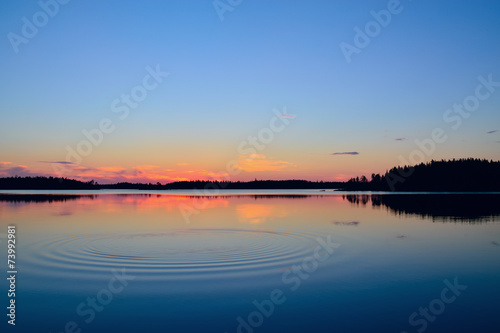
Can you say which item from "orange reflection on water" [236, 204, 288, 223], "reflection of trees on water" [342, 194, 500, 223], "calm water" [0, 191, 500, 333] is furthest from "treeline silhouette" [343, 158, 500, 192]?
"calm water" [0, 191, 500, 333]

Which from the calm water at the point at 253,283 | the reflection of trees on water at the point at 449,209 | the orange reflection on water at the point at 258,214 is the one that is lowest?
the calm water at the point at 253,283

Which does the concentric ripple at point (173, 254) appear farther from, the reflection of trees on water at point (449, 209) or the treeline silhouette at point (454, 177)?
the treeline silhouette at point (454, 177)

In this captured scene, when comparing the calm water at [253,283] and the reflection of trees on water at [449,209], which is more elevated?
the reflection of trees on water at [449,209]

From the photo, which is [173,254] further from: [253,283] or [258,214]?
[258,214]

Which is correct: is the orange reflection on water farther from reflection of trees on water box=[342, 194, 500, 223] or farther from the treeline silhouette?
the treeline silhouette

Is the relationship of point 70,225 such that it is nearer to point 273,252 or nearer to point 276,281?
point 273,252

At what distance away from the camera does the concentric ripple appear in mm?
13234

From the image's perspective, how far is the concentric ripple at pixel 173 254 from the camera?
1323cm

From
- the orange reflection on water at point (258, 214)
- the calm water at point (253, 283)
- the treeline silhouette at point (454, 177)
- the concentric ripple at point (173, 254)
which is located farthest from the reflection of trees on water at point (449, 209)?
the treeline silhouette at point (454, 177)

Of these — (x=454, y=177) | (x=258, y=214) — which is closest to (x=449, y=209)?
(x=258, y=214)

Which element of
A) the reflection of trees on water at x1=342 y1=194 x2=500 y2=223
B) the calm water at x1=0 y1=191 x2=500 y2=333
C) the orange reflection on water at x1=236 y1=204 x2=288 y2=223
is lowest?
the calm water at x1=0 y1=191 x2=500 y2=333

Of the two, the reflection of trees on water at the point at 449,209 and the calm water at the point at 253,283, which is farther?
the reflection of trees on water at the point at 449,209

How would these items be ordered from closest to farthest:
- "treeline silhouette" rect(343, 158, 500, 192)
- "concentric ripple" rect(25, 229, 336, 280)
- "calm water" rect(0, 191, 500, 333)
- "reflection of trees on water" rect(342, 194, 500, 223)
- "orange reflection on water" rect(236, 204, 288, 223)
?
"calm water" rect(0, 191, 500, 333)
"concentric ripple" rect(25, 229, 336, 280)
"orange reflection on water" rect(236, 204, 288, 223)
"reflection of trees on water" rect(342, 194, 500, 223)
"treeline silhouette" rect(343, 158, 500, 192)

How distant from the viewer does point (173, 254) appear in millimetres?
16156
